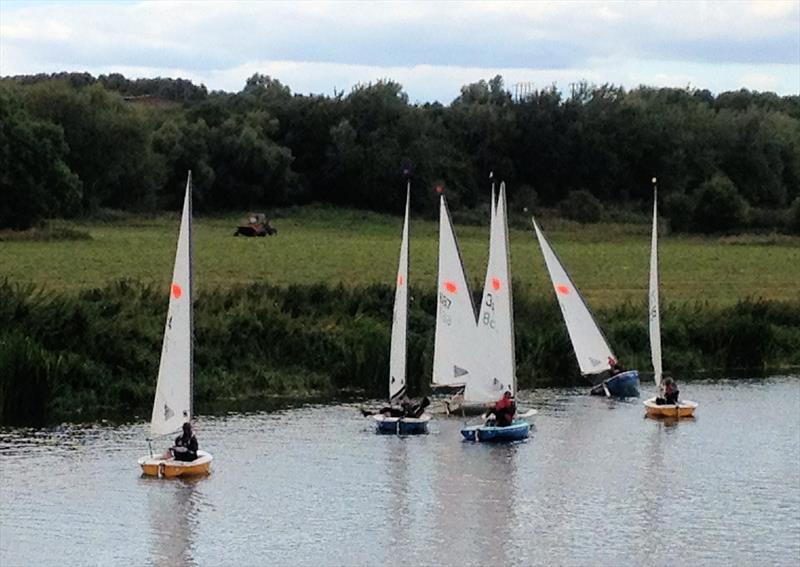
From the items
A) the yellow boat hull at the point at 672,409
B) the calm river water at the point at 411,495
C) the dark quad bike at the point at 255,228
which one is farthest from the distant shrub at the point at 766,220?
the yellow boat hull at the point at 672,409

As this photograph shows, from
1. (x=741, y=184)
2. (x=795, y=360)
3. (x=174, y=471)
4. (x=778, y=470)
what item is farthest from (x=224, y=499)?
(x=741, y=184)

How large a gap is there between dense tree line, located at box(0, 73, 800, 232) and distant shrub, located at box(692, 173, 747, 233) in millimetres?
93

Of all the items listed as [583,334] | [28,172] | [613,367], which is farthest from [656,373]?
[28,172]

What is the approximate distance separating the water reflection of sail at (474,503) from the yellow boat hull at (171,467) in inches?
228

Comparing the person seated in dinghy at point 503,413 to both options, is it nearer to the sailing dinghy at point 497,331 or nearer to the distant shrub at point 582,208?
the sailing dinghy at point 497,331

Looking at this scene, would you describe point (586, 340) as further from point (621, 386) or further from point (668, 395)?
point (668, 395)

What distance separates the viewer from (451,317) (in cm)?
5175

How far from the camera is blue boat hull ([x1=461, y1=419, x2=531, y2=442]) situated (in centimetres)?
4691

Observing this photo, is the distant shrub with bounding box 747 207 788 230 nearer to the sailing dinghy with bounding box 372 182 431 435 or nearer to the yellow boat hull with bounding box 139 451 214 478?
the sailing dinghy with bounding box 372 182 431 435

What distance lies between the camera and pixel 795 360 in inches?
2591

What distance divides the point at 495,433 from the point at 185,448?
10.0m

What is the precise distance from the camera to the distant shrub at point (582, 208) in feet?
388

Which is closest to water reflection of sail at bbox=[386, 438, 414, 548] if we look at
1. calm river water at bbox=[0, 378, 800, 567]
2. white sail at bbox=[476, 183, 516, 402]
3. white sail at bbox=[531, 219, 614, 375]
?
calm river water at bbox=[0, 378, 800, 567]

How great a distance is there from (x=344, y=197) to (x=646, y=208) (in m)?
22.6
